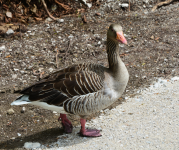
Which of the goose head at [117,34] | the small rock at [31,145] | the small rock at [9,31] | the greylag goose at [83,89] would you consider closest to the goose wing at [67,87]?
the greylag goose at [83,89]

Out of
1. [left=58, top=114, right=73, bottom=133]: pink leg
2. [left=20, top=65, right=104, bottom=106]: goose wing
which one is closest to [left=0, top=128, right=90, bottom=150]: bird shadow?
[left=58, top=114, right=73, bottom=133]: pink leg

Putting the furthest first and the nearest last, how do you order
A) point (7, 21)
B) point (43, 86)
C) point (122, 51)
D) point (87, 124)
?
1. point (7, 21)
2. point (122, 51)
3. point (87, 124)
4. point (43, 86)

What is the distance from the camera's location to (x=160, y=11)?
29.2ft

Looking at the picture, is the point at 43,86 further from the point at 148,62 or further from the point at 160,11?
the point at 160,11

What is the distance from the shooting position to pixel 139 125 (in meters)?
4.45

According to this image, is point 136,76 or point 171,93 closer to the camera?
point 171,93

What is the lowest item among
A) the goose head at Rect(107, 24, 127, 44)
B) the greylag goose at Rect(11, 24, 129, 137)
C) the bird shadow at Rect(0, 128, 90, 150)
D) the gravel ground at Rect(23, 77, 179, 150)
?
the bird shadow at Rect(0, 128, 90, 150)

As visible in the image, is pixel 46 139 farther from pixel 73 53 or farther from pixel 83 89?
pixel 73 53

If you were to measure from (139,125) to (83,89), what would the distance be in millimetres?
1317

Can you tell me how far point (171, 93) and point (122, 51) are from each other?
2298 millimetres

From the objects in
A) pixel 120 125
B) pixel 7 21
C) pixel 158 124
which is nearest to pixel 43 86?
pixel 120 125

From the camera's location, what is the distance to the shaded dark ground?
495 centimetres

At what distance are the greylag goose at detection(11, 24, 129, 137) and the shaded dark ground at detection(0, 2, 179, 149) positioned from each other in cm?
84

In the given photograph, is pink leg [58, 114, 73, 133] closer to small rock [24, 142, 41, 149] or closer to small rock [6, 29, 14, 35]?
small rock [24, 142, 41, 149]
